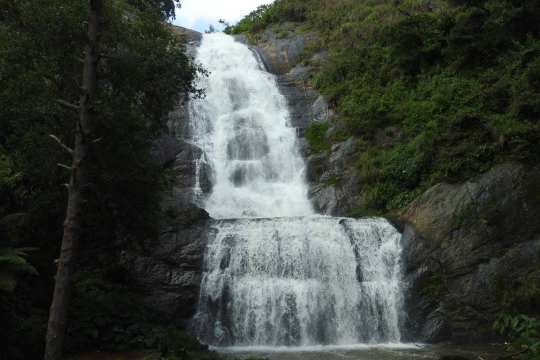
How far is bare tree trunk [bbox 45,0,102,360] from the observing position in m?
7.66

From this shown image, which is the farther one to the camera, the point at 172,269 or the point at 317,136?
the point at 317,136

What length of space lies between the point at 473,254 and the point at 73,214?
11114 mm

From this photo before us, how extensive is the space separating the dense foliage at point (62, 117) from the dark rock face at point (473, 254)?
798cm

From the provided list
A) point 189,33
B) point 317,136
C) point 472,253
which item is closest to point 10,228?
point 472,253

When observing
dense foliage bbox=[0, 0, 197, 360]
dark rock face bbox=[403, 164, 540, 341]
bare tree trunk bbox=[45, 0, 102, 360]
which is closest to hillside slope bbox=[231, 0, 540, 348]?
dark rock face bbox=[403, 164, 540, 341]

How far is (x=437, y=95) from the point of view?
21.4 m

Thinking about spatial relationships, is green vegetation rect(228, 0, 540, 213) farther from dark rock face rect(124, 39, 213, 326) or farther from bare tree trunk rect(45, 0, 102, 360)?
bare tree trunk rect(45, 0, 102, 360)

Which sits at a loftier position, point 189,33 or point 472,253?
point 189,33

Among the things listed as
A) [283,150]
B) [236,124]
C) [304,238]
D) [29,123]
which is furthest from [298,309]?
[236,124]

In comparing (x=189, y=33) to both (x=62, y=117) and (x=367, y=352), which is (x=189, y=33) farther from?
(x=367, y=352)

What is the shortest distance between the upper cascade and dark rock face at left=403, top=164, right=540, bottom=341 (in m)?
6.56

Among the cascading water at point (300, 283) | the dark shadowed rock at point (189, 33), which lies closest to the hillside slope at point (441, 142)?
the cascading water at point (300, 283)

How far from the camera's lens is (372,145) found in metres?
21.9

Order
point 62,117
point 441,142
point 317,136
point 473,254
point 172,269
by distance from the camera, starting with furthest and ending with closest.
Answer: point 317,136, point 441,142, point 172,269, point 473,254, point 62,117
